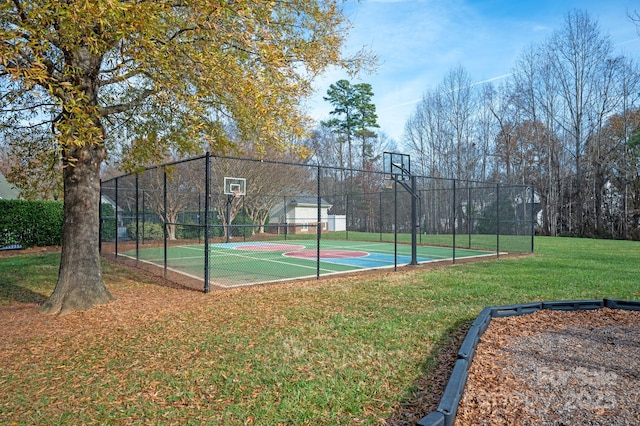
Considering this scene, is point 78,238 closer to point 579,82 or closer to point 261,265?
point 261,265

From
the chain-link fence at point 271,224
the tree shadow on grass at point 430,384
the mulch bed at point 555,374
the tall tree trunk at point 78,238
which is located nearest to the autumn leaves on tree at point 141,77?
the tall tree trunk at point 78,238

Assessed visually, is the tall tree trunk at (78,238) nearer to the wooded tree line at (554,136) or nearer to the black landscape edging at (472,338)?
the black landscape edging at (472,338)

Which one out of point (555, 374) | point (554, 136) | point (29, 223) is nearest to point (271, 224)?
point (555, 374)

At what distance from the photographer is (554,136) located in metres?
28.0

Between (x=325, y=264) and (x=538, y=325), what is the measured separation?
6.51 meters

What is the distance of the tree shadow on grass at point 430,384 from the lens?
2671 millimetres

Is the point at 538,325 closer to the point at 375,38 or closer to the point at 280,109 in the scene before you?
the point at 280,109

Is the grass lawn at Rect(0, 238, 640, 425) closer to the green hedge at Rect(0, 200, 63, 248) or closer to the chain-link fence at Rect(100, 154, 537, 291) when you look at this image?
the chain-link fence at Rect(100, 154, 537, 291)

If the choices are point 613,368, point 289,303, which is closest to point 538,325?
point 613,368

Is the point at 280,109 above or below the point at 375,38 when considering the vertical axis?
below

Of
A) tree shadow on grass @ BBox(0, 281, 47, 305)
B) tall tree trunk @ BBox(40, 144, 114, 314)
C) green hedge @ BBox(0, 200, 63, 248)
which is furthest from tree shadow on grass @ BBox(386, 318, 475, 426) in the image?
green hedge @ BBox(0, 200, 63, 248)

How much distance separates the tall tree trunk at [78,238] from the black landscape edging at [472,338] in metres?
5.10

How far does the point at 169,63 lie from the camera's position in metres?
5.06

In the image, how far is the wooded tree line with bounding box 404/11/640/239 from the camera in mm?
25125
